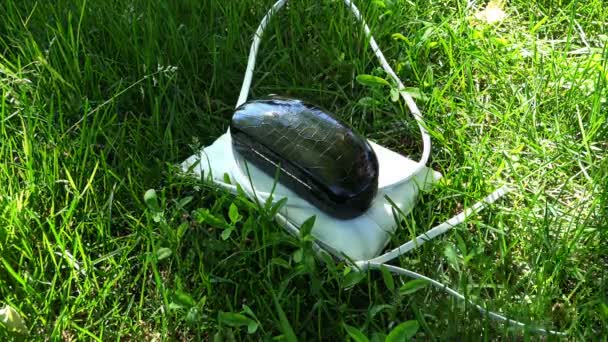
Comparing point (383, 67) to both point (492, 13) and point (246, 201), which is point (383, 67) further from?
point (246, 201)

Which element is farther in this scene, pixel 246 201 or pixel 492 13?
pixel 492 13

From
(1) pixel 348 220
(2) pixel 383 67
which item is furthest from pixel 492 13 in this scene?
(1) pixel 348 220

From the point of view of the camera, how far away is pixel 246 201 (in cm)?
118

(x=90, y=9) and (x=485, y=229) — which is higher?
(x=90, y=9)

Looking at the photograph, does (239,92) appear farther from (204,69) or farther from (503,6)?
(503,6)

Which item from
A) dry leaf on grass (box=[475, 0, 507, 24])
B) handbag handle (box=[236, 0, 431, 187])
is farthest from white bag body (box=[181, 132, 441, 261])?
dry leaf on grass (box=[475, 0, 507, 24])

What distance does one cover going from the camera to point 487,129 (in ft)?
4.73

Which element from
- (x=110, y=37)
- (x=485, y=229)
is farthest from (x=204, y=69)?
(x=485, y=229)

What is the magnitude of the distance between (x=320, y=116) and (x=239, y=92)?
0.35 metres

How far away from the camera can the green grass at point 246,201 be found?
1.10 meters

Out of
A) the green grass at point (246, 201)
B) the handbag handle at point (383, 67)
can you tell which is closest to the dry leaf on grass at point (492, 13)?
the green grass at point (246, 201)

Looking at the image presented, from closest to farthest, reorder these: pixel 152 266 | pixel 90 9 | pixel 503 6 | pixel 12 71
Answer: pixel 152 266 → pixel 12 71 → pixel 90 9 → pixel 503 6

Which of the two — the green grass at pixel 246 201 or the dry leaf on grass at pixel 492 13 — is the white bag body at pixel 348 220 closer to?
the green grass at pixel 246 201

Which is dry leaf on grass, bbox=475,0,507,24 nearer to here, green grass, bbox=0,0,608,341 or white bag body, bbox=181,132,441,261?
green grass, bbox=0,0,608,341
